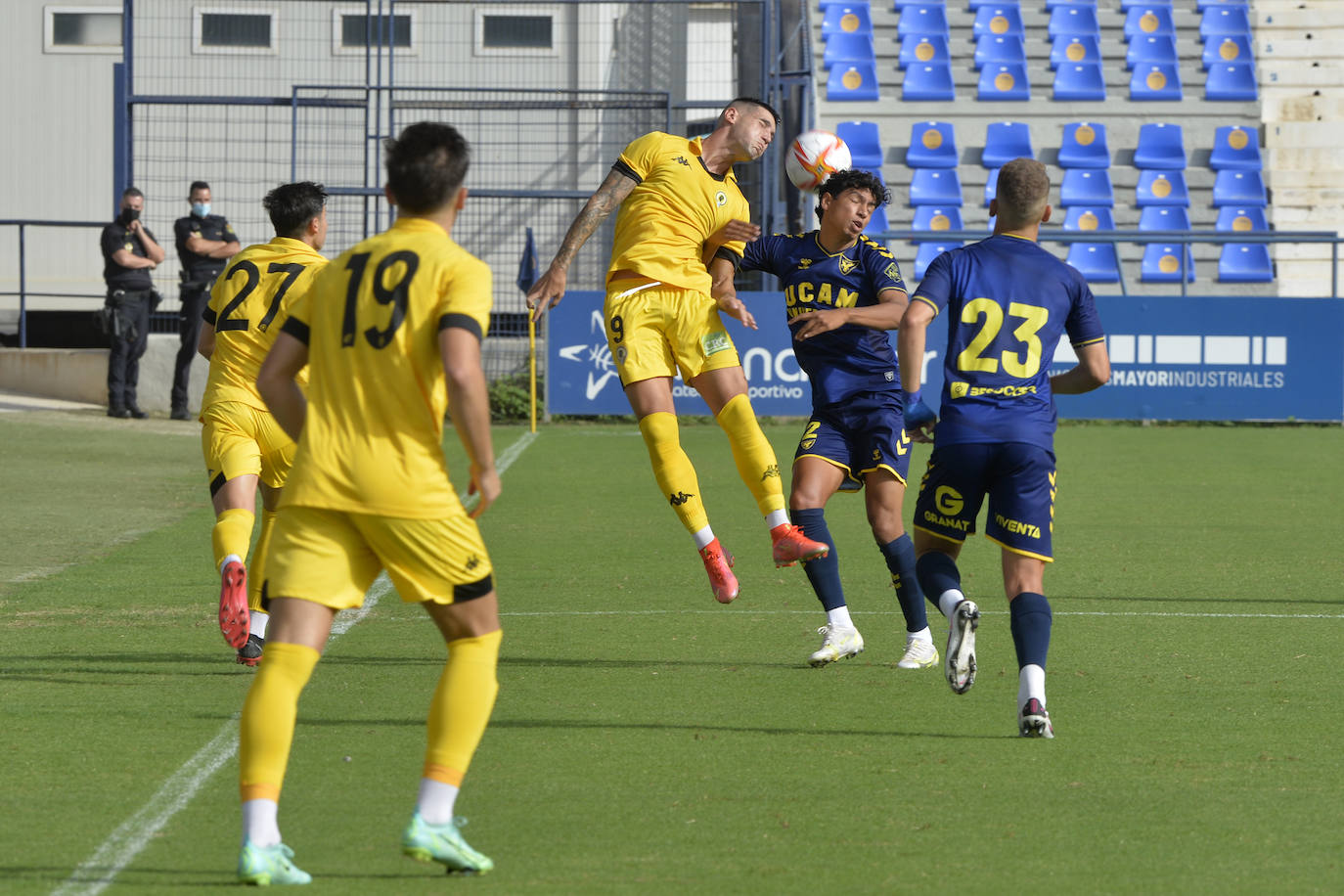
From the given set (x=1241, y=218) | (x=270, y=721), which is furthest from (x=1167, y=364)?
(x=270, y=721)

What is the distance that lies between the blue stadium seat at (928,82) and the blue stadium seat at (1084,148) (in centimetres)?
182

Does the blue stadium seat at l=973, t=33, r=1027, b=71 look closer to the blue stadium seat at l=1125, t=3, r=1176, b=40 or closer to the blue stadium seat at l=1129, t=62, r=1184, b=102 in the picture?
the blue stadium seat at l=1129, t=62, r=1184, b=102

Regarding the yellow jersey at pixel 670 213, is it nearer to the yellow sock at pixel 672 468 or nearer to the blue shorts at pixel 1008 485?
the yellow sock at pixel 672 468

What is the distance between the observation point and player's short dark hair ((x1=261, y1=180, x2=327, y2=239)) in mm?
6434

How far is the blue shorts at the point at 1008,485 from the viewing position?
5449 millimetres

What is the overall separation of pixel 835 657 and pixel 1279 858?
2572mm

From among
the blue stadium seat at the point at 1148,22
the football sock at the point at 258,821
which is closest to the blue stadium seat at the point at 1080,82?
the blue stadium seat at the point at 1148,22

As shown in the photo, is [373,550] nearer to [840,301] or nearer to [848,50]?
[840,301]

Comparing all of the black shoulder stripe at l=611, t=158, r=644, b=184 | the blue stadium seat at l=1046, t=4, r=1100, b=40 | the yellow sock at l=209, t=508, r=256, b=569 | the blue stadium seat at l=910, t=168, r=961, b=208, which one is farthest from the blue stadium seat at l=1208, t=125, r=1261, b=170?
the yellow sock at l=209, t=508, r=256, b=569

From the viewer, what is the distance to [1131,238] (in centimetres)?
1970

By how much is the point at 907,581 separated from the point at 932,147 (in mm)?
18169

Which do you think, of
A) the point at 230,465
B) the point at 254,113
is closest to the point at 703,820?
the point at 230,465

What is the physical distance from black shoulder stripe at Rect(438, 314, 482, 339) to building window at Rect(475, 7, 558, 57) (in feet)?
62.8

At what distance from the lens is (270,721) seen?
148 inches
